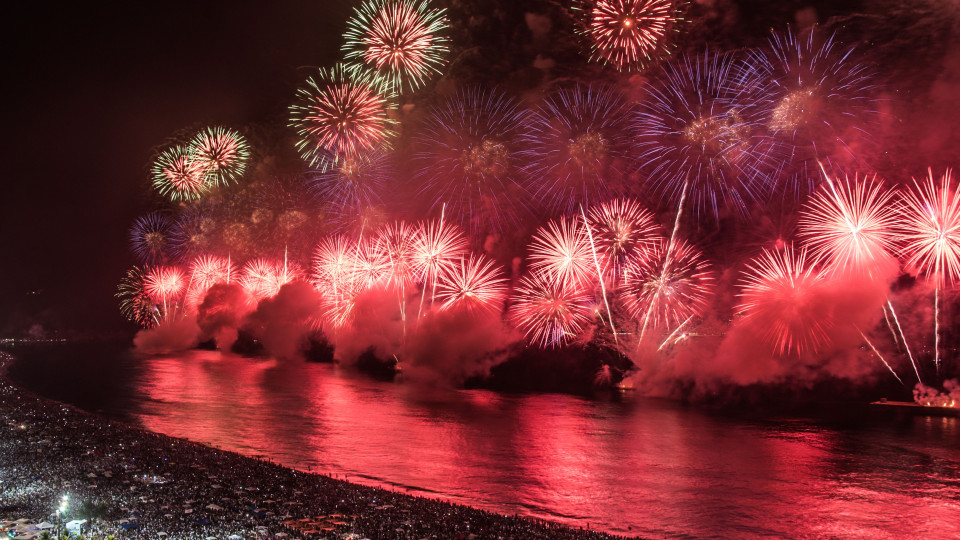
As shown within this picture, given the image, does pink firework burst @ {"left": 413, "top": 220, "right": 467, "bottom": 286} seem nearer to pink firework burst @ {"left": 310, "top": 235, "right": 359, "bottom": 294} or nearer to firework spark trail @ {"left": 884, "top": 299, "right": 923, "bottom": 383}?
pink firework burst @ {"left": 310, "top": 235, "right": 359, "bottom": 294}

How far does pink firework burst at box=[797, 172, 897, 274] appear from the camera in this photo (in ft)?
75.3

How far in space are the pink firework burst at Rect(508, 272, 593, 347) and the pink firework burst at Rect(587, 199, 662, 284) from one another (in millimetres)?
1778

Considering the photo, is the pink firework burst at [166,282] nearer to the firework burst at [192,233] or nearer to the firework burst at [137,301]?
the firework burst at [192,233]

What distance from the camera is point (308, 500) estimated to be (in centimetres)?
835

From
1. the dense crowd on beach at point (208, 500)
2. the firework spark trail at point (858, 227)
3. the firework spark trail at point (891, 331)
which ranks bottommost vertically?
the dense crowd on beach at point (208, 500)

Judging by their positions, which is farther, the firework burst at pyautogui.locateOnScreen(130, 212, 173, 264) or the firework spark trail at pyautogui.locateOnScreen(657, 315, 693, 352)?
the firework burst at pyautogui.locateOnScreen(130, 212, 173, 264)

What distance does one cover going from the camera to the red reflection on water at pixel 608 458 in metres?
10.0

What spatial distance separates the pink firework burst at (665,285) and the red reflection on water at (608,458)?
475 centimetres

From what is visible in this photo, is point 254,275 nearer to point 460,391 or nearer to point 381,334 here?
point 381,334

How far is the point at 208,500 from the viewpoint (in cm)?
801

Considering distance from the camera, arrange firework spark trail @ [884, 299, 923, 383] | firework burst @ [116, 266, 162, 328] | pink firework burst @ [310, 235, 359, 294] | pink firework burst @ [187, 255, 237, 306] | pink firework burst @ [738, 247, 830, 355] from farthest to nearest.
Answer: firework burst @ [116, 266, 162, 328], pink firework burst @ [187, 255, 237, 306], pink firework burst @ [310, 235, 359, 294], pink firework burst @ [738, 247, 830, 355], firework spark trail @ [884, 299, 923, 383]

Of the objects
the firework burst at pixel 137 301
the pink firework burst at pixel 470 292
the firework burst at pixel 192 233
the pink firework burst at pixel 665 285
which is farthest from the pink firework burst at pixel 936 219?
the firework burst at pixel 137 301

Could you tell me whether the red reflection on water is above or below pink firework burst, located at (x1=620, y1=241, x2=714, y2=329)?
below

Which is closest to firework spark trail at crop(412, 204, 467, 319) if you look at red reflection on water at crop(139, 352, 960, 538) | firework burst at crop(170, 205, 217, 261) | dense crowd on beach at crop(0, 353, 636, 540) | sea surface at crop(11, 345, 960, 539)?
sea surface at crop(11, 345, 960, 539)
